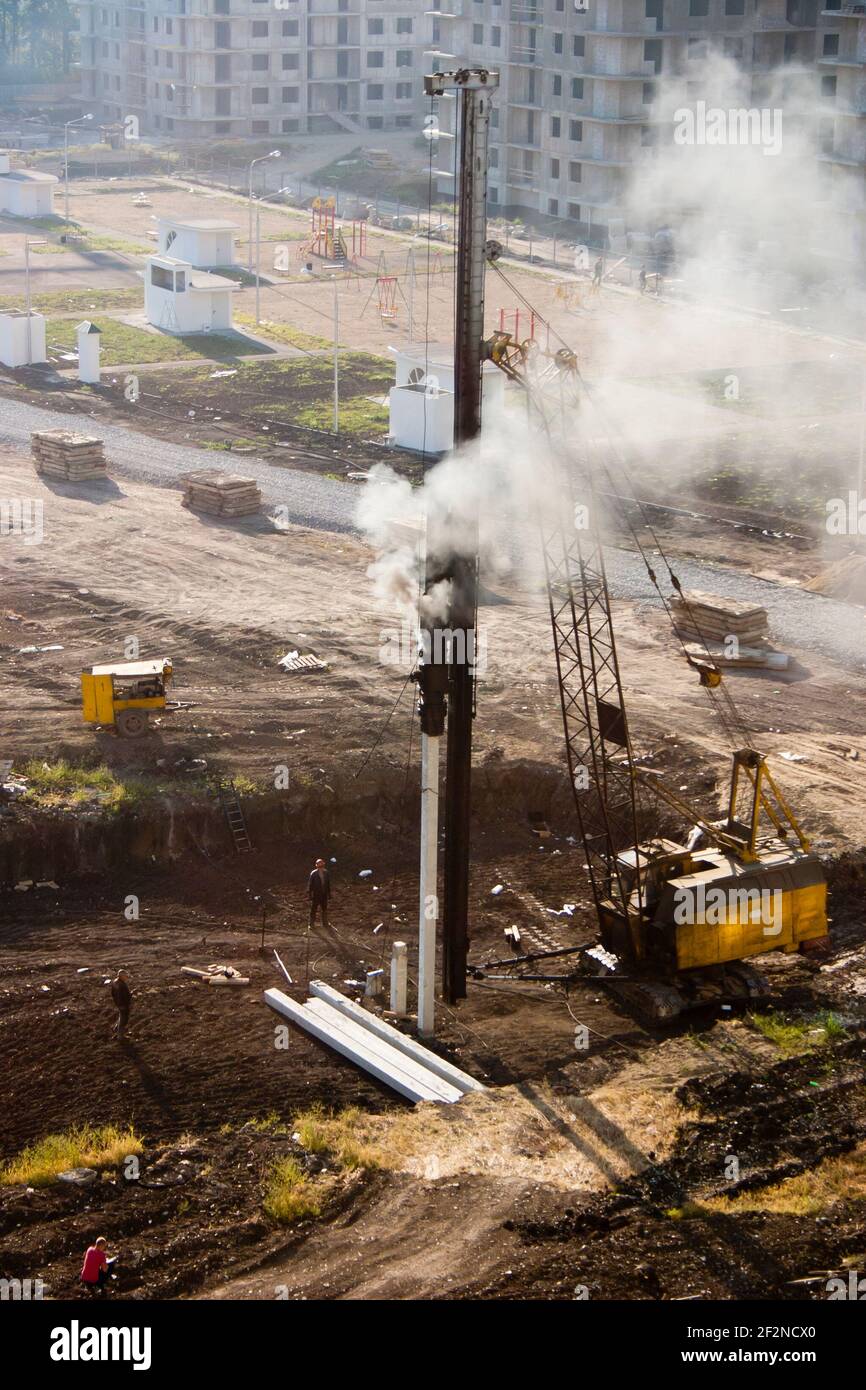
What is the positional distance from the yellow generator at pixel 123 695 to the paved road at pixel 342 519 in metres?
12.1

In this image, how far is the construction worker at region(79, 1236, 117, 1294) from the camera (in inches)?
651

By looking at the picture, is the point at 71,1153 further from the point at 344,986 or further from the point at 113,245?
the point at 113,245

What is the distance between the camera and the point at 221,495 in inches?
1657

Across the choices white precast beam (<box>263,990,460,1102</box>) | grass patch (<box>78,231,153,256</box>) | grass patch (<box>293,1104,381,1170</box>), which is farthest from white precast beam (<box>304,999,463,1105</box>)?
grass patch (<box>78,231,153,256</box>)

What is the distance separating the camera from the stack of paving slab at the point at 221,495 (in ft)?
139

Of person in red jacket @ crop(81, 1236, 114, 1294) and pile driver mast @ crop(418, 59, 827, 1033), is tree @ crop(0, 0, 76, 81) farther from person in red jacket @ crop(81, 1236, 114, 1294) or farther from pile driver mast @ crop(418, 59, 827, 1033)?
person in red jacket @ crop(81, 1236, 114, 1294)

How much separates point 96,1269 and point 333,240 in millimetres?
66657

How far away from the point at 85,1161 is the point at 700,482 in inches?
1242

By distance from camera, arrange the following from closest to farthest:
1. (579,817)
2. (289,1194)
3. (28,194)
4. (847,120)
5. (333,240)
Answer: (289,1194)
(579,817)
(847,120)
(333,240)
(28,194)

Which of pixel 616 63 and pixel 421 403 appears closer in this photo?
pixel 421 403

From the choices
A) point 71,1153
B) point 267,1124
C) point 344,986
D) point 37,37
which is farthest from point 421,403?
point 37,37

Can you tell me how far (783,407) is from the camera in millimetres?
54031

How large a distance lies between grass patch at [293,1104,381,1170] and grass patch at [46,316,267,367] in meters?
42.2

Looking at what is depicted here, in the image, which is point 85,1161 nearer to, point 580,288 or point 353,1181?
point 353,1181
